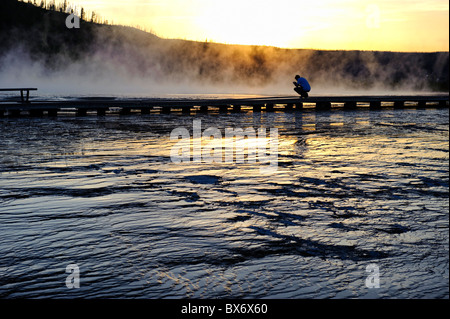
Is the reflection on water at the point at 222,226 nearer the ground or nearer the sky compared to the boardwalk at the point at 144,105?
nearer the ground

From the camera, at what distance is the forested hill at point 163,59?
122875 millimetres

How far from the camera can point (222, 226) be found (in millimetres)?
5852

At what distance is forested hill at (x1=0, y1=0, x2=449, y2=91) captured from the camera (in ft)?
403

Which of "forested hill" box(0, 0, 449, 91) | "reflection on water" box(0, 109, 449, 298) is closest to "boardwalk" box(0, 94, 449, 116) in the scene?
"reflection on water" box(0, 109, 449, 298)

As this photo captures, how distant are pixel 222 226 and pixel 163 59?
153 m

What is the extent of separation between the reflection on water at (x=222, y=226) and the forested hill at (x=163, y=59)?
117763 mm

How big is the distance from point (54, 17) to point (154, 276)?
135501 millimetres

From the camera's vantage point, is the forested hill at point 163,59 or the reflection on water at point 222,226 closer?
the reflection on water at point 222,226

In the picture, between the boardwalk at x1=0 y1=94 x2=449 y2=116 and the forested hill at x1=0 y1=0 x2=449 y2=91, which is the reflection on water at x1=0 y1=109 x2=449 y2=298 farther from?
the forested hill at x1=0 y1=0 x2=449 y2=91

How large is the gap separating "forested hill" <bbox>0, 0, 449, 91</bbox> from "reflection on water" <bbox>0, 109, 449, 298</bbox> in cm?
11776

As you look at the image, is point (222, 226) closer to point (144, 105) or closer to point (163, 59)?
→ point (144, 105)

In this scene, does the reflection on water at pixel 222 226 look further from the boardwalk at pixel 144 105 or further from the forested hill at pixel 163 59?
the forested hill at pixel 163 59

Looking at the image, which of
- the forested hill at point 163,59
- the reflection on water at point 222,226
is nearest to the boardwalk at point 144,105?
the reflection on water at point 222,226
